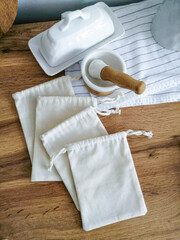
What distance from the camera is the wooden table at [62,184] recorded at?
1.55 ft

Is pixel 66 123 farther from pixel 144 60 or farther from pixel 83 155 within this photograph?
pixel 144 60

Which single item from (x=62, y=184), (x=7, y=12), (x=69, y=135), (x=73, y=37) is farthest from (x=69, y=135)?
(x=7, y=12)

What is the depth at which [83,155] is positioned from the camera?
1.59ft

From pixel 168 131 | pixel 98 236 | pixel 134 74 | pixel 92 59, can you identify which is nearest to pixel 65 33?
pixel 92 59

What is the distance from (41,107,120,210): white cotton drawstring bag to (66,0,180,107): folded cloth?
69 mm

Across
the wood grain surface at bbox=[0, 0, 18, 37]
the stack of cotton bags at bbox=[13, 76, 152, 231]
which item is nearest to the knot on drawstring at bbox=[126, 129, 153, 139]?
the stack of cotton bags at bbox=[13, 76, 152, 231]

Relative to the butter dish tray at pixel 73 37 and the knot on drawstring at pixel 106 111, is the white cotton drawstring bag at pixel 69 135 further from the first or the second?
the butter dish tray at pixel 73 37

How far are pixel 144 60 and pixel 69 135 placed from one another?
0.86 ft

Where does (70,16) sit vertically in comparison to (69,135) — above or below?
above

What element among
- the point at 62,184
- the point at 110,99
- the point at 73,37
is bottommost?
the point at 62,184

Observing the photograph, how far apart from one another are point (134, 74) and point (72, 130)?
0.21 meters

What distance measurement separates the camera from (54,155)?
1.57 ft

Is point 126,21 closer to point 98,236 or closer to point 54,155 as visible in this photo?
point 54,155

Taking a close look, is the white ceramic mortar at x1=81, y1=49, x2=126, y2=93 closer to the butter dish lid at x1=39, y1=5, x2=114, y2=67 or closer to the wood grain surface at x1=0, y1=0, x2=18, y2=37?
the butter dish lid at x1=39, y1=5, x2=114, y2=67
